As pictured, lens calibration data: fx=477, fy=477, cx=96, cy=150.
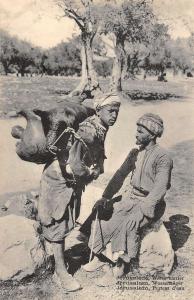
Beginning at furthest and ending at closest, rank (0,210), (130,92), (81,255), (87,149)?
(130,92), (0,210), (81,255), (87,149)

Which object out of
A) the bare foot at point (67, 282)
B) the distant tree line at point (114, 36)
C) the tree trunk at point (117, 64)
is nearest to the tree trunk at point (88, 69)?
the distant tree line at point (114, 36)

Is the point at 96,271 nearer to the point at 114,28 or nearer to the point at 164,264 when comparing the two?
the point at 164,264

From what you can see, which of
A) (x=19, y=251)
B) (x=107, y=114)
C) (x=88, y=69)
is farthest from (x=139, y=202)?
(x=88, y=69)

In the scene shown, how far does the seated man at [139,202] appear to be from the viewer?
3.68 m

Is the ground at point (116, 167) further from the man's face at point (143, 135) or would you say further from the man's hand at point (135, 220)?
the man's face at point (143, 135)

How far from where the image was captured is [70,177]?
3566mm

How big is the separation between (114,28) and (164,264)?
931cm

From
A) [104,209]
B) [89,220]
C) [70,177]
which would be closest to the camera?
[70,177]

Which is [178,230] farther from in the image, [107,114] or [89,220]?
[107,114]

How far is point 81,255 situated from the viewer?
4.17 m

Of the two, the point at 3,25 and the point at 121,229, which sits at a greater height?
the point at 3,25

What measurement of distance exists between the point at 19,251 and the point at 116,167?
334 cm

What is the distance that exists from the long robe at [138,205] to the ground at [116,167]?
0.34 metres

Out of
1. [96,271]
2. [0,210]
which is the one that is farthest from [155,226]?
[0,210]
